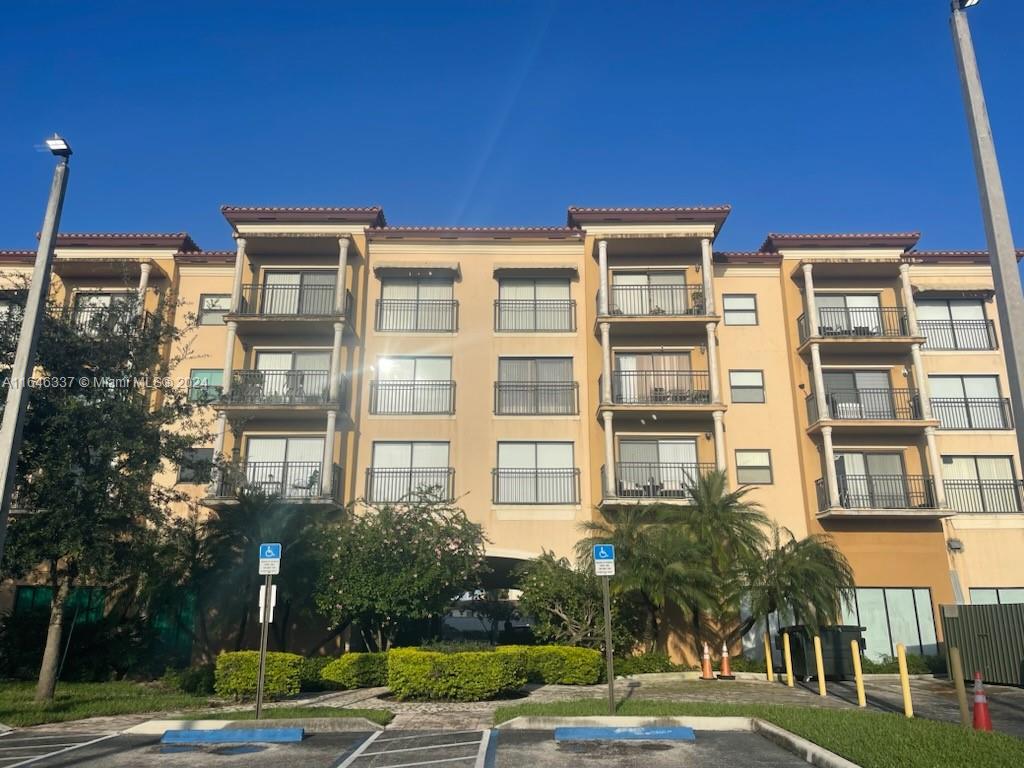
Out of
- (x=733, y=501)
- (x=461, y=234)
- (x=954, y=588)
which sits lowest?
(x=954, y=588)

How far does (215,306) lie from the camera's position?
29406 millimetres

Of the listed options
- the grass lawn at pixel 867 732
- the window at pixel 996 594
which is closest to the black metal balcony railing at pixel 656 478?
the window at pixel 996 594

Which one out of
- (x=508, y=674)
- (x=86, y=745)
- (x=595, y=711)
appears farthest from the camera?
(x=508, y=674)

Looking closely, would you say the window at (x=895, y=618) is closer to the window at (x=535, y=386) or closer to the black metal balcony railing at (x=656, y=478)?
the black metal balcony railing at (x=656, y=478)

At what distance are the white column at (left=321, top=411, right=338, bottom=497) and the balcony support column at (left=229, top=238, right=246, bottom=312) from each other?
544cm

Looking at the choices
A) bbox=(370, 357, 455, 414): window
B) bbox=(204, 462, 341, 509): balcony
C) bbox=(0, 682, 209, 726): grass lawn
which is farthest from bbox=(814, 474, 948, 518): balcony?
bbox=(0, 682, 209, 726): grass lawn

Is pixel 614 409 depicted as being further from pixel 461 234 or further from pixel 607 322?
pixel 461 234

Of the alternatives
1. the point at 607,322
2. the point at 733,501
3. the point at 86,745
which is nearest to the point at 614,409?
the point at 607,322

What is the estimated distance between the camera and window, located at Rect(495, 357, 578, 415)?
1099 inches

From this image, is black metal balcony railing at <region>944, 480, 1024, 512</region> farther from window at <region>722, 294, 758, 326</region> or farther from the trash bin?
the trash bin

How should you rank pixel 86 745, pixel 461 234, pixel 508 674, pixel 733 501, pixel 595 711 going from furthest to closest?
pixel 461 234, pixel 733 501, pixel 508 674, pixel 595 711, pixel 86 745

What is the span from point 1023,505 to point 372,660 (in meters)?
22.9

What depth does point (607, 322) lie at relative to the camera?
2761cm

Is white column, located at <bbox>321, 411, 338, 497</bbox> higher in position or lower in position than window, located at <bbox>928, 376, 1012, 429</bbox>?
lower
